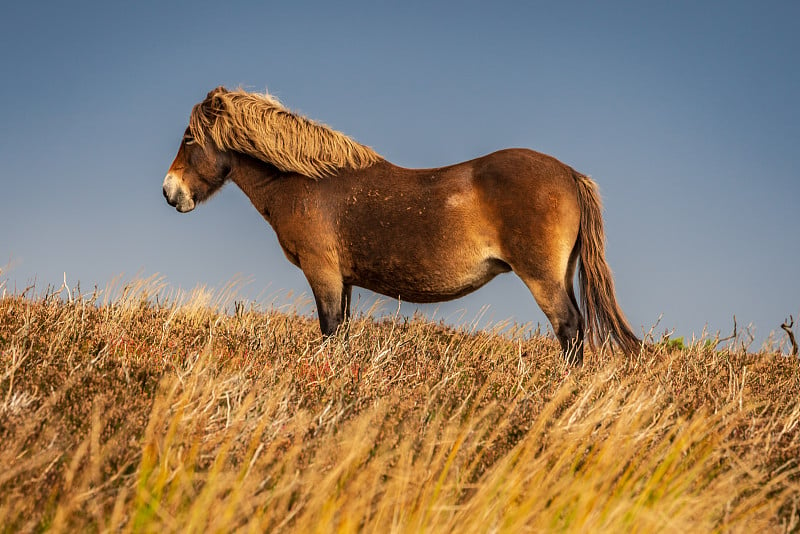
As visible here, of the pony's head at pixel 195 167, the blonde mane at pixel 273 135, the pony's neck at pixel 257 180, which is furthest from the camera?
the pony's head at pixel 195 167

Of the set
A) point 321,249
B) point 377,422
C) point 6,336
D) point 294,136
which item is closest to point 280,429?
point 377,422

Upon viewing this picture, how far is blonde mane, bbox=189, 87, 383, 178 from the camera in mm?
6770

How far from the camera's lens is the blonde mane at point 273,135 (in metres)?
6.77

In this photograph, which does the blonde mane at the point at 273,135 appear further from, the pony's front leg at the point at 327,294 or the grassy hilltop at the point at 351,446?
the grassy hilltop at the point at 351,446

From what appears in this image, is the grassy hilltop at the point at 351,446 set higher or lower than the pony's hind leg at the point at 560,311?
lower

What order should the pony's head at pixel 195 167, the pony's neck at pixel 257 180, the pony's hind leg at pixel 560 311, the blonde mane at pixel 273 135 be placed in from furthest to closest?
the pony's head at pixel 195 167
the pony's neck at pixel 257 180
the blonde mane at pixel 273 135
the pony's hind leg at pixel 560 311

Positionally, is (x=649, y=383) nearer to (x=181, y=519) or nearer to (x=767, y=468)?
(x=767, y=468)

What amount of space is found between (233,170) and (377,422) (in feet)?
15.2

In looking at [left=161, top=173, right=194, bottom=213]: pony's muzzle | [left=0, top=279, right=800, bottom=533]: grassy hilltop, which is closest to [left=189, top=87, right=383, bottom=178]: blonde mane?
[left=161, top=173, right=194, bottom=213]: pony's muzzle

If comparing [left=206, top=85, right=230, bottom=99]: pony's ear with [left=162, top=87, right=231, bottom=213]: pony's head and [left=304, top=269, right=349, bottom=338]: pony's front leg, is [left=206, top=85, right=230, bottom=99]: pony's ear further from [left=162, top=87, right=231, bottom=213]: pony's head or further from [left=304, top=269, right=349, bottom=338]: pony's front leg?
[left=304, top=269, right=349, bottom=338]: pony's front leg

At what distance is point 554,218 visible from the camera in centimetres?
588

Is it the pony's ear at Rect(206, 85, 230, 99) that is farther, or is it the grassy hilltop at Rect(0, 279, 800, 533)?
the pony's ear at Rect(206, 85, 230, 99)

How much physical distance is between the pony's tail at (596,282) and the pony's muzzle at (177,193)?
4140mm

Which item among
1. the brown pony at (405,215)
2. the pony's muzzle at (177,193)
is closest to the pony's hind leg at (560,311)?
the brown pony at (405,215)
